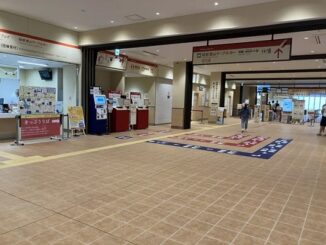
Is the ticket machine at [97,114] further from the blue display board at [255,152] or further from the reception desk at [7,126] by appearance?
the reception desk at [7,126]

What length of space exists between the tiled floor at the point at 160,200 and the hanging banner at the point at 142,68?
6832 mm

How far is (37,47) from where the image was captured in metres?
8.06

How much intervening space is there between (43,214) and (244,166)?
13.6 ft

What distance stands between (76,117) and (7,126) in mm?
2048

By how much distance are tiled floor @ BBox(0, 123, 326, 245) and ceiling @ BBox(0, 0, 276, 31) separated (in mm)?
3706

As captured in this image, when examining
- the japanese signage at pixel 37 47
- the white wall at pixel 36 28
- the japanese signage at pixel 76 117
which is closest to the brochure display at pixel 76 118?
the japanese signage at pixel 76 117

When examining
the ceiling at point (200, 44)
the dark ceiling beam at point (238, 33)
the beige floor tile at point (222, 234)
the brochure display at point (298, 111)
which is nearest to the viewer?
the beige floor tile at point (222, 234)

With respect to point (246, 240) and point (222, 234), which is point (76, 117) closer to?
point (222, 234)

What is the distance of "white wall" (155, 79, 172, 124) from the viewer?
1405 centimetres

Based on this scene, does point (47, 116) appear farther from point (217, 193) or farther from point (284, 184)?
point (284, 184)

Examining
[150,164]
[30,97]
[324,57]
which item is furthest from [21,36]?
[324,57]

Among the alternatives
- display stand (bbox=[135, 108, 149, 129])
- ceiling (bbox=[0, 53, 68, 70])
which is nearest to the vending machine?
ceiling (bbox=[0, 53, 68, 70])

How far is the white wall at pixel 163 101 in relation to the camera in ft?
46.1

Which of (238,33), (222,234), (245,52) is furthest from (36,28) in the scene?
(222,234)
